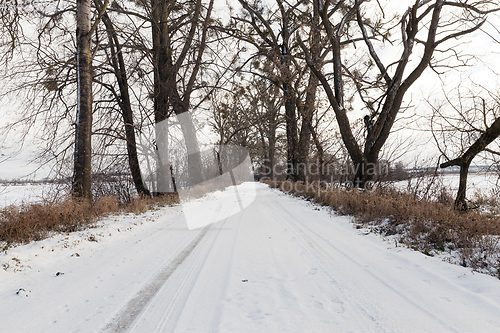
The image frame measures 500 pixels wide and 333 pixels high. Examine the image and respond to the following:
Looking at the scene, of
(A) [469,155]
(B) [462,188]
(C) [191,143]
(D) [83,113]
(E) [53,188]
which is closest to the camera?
(B) [462,188]

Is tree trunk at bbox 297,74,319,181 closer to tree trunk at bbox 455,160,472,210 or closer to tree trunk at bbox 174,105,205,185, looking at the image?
tree trunk at bbox 174,105,205,185

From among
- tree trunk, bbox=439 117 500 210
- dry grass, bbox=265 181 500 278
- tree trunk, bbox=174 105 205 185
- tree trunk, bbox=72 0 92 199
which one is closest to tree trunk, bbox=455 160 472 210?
tree trunk, bbox=439 117 500 210

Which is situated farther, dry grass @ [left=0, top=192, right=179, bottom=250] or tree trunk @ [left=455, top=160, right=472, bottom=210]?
tree trunk @ [left=455, top=160, right=472, bottom=210]

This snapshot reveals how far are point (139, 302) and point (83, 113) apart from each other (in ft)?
21.1

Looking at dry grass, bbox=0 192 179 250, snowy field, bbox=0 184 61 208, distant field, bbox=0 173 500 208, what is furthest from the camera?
distant field, bbox=0 173 500 208

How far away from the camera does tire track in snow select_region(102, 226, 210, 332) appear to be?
2236 millimetres

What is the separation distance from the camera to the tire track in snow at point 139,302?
224 cm

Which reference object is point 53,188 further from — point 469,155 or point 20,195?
point 469,155

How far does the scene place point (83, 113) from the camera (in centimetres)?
732

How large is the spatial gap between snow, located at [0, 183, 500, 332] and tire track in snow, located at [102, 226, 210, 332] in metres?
0.01

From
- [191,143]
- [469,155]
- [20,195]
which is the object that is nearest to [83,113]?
[20,195]

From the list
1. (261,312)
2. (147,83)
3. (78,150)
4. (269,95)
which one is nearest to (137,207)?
(78,150)

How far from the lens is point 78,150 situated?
23.5ft

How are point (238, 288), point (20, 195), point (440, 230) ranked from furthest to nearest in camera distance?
point (20, 195) < point (440, 230) < point (238, 288)
